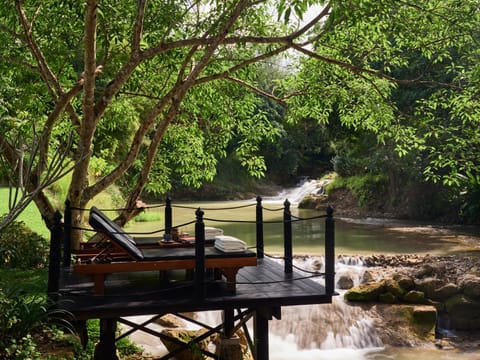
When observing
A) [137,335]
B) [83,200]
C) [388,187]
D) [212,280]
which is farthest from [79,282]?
[388,187]

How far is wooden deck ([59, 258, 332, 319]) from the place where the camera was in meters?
5.50

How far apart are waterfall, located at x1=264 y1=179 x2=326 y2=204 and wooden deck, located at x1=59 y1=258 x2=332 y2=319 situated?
28912 millimetres

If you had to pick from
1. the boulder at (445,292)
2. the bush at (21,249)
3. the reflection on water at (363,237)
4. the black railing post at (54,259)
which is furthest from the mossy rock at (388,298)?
the black railing post at (54,259)

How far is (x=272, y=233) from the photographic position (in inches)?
888

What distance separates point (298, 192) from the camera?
4162 centimetres

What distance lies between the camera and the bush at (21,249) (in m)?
10.3

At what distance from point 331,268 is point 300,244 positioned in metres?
13.6

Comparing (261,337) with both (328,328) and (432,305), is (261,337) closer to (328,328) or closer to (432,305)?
(328,328)

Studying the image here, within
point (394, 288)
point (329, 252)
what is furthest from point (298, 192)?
point (329, 252)

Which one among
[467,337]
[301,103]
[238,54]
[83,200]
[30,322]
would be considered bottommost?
[467,337]

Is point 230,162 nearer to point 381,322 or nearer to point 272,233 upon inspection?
point 272,233

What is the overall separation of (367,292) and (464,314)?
2109 millimetres

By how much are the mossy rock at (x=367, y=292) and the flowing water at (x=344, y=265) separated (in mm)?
282

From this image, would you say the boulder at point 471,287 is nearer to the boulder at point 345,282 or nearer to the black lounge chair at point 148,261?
the boulder at point 345,282
